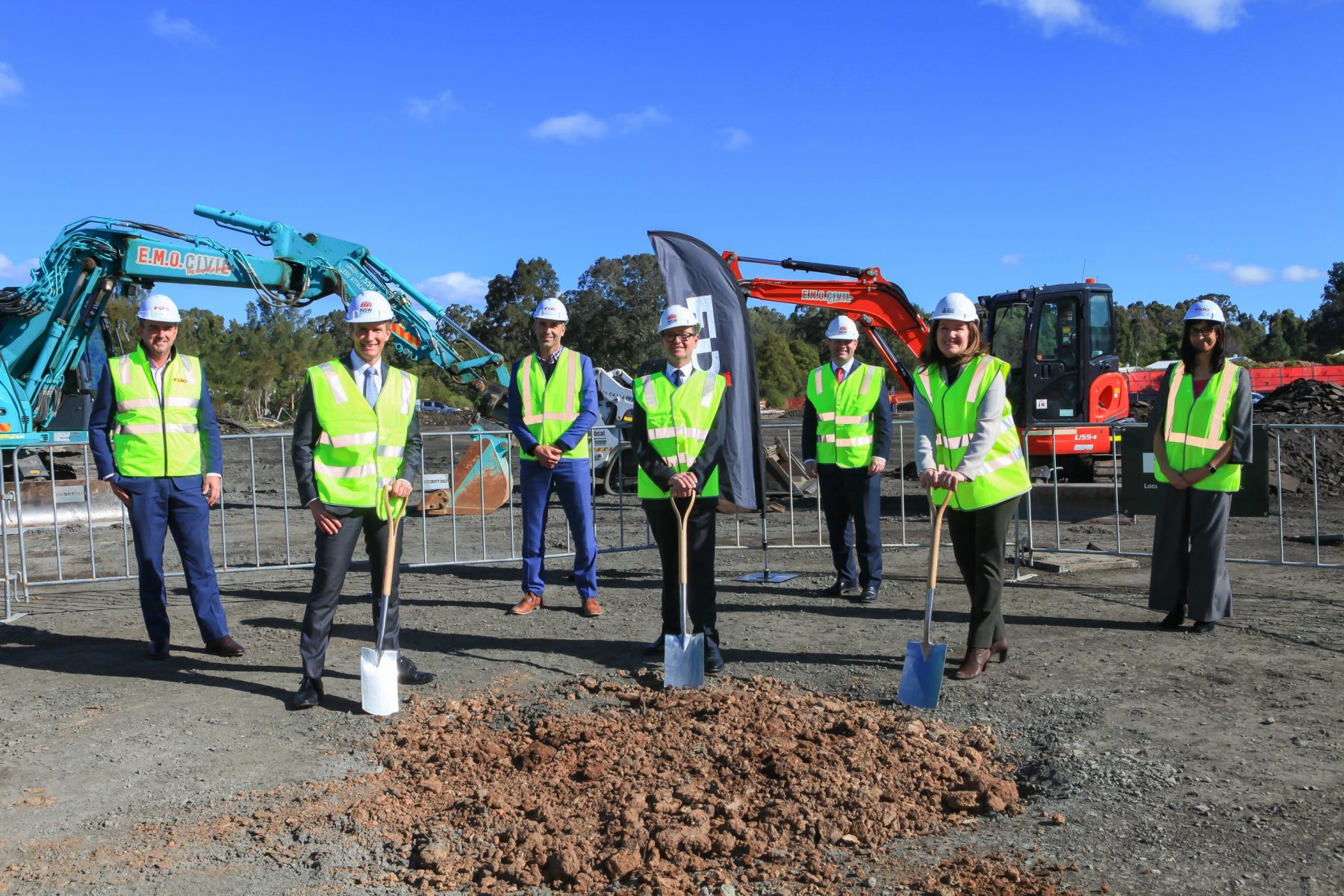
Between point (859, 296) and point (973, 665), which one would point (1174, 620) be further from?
point (859, 296)

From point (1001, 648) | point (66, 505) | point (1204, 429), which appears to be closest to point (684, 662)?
point (1001, 648)

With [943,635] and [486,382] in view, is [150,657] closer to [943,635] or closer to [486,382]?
[943,635]

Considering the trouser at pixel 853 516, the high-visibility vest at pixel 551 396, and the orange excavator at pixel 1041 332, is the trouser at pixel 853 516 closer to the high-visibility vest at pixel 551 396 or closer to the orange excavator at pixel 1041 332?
the high-visibility vest at pixel 551 396

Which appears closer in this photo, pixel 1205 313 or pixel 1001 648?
pixel 1001 648

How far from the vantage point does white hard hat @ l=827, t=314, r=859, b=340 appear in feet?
26.0

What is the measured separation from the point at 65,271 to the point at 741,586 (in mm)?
10662

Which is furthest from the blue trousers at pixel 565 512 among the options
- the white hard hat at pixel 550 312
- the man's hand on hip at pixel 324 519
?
the man's hand on hip at pixel 324 519

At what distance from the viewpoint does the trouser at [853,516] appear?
25.6 feet

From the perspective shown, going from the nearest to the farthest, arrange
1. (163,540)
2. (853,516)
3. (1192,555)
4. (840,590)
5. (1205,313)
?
(163,540), (1205,313), (1192,555), (853,516), (840,590)

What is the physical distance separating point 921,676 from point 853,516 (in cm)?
281

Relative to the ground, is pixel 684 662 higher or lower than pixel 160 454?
lower

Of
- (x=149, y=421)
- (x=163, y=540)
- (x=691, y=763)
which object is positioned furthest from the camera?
(x=163, y=540)

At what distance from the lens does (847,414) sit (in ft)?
25.4

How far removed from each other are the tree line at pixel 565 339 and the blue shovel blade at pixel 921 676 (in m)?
35.7
